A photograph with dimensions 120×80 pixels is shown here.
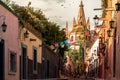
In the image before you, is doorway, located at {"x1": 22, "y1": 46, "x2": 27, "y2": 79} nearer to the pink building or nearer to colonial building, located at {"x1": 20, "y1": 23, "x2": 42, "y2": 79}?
colonial building, located at {"x1": 20, "y1": 23, "x2": 42, "y2": 79}

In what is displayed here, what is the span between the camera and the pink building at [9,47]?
65.2 feet

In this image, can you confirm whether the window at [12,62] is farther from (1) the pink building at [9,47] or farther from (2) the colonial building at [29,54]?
(2) the colonial building at [29,54]

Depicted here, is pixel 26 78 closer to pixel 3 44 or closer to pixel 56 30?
pixel 3 44

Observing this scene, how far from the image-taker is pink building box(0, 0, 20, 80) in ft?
65.2

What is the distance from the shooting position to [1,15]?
1958cm

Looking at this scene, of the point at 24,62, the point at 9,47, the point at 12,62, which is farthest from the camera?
the point at 24,62

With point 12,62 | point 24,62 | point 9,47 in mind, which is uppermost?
point 9,47

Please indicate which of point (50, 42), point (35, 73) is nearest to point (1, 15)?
point (35, 73)

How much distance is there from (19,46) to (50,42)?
3085 cm

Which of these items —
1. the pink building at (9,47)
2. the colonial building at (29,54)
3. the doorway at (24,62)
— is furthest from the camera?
the doorway at (24,62)

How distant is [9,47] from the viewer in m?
21.5

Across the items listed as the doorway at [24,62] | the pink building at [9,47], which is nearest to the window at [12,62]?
the pink building at [9,47]

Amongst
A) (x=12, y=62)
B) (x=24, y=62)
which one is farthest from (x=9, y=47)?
(x=24, y=62)

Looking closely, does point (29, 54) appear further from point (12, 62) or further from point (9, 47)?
point (9, 47)
